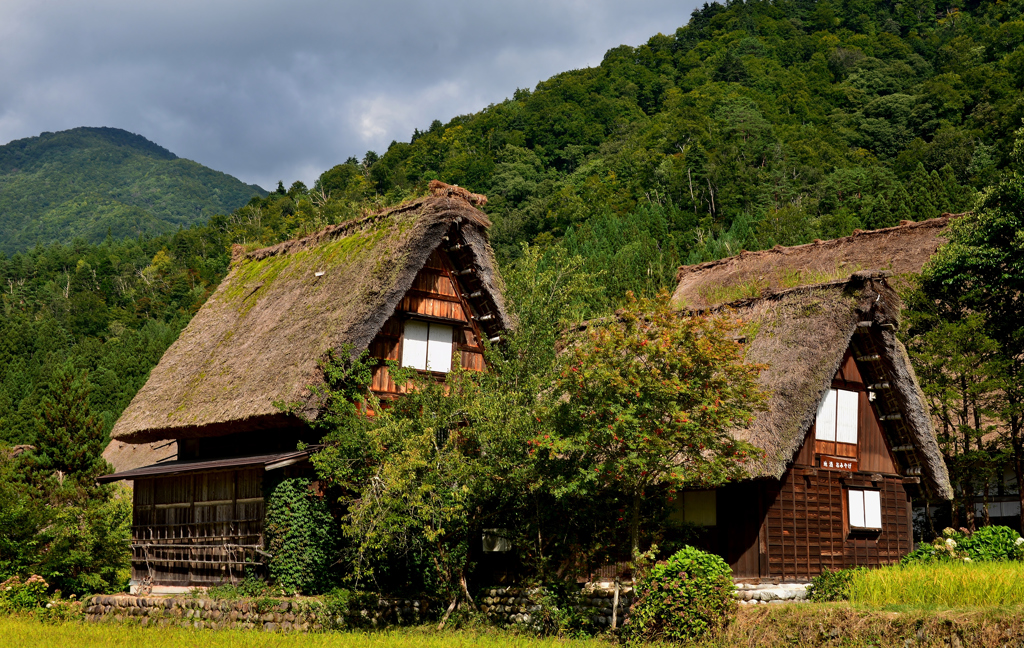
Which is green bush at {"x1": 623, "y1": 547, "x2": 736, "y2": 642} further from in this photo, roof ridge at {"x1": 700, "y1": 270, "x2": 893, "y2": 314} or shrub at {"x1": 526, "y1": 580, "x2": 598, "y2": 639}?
roof ridge at {"x1": 700, "y1": 270, "x2": 893, "y2": 314}

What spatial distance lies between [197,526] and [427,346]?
249 inches

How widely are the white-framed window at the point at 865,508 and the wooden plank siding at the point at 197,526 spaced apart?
39.8ft

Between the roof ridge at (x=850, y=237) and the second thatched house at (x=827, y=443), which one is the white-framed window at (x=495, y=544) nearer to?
the second thatched house at (x=827, y=443)

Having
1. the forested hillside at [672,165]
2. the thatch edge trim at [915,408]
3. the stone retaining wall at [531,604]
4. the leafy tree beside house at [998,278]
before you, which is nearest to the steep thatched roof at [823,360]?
the thatch edge trim at [915,408]

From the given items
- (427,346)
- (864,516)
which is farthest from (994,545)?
(427,346)

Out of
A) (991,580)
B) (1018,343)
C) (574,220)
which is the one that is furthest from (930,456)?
(574,220)

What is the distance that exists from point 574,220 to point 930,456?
44.1 meters

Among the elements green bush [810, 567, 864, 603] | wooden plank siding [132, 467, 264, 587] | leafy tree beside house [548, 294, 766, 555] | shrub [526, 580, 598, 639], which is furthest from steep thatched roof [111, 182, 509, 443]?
green bush [810, 567, 864, 603]

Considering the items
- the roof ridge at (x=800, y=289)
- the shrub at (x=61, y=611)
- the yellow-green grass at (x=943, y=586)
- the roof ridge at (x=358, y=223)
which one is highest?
the roof ridge at (x=358, y=223)

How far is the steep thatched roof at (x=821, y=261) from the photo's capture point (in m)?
28.9

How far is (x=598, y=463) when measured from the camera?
48.7 feet

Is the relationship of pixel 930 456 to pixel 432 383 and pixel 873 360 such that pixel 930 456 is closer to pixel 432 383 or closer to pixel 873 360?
pixel 873 360

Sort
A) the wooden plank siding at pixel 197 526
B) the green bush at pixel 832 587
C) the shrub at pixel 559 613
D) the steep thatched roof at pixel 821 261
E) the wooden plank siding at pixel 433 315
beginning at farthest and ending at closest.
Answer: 1. the steep thatched roof at pixel 821 261
2. the wooden plank siding at pixel 433 315
3. the wooden plank siding at pixel 197 526
4. the shrub at pixel 559 613
5. the green bush at pixel 832 587

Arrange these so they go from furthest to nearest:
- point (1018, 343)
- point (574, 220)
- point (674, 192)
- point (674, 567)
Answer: point (674, 192)
point (574, 220)
point (1018, 343)
point (674, 567)
